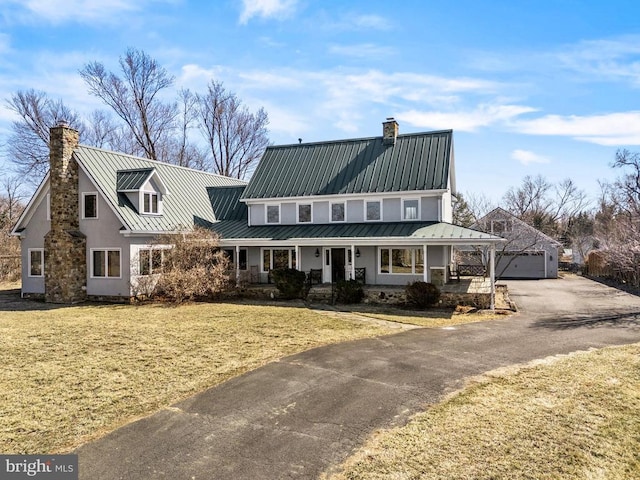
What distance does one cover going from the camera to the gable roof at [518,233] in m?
32.5

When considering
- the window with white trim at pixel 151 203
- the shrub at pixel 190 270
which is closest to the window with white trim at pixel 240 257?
the shrub at pixel 190 270

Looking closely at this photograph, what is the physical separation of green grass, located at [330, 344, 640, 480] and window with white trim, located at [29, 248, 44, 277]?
2115cm

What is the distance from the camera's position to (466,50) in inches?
526

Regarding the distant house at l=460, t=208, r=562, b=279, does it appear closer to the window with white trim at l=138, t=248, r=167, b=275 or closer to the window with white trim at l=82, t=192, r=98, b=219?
the window with white trim at l=138, t=248, r=167, b=275

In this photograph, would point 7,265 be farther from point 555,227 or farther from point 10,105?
point 555,227

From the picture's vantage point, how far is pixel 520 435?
20.5ft

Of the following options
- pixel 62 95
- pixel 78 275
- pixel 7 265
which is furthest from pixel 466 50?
pixel 62 95

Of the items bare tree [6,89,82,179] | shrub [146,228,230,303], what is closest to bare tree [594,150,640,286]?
shrub [146,228,230,303]

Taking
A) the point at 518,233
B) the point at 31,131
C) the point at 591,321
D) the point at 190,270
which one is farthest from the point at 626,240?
the point at 31,131

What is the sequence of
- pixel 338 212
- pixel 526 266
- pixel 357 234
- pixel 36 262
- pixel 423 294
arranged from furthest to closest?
Result: pixel 526 266
pixel 338 212
pixel 36 262
pixel 357 234
pixel 423 294

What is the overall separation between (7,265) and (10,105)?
46.6 ft

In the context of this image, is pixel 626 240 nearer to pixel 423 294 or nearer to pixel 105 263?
pixel 423 294

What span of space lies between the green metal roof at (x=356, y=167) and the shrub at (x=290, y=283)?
15.7ft

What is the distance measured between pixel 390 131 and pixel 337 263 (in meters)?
7.99
